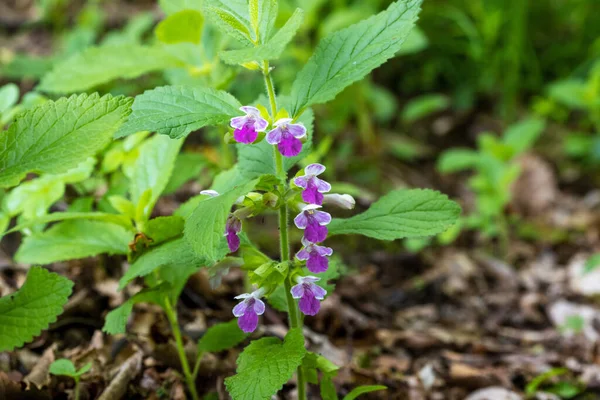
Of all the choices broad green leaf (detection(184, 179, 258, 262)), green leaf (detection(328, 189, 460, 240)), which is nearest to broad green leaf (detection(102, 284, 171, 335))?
broad green leaf (detection(184, 179, 258, 262))

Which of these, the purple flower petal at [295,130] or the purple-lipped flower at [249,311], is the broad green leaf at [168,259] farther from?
the purple flower petal at [295,130]

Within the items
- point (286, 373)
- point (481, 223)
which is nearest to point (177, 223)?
point (286, 373)

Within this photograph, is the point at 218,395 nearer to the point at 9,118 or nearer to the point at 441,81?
the point at 9,118

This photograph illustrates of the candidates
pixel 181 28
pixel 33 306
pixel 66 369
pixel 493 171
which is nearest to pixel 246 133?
pixel 33 306

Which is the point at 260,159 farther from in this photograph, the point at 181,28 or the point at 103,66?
the point at 103,66

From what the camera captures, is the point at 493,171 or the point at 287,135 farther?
the point at 493,171

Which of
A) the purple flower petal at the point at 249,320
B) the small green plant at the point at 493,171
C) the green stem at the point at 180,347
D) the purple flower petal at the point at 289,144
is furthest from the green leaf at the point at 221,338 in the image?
the small green plant at the point at 493,171
